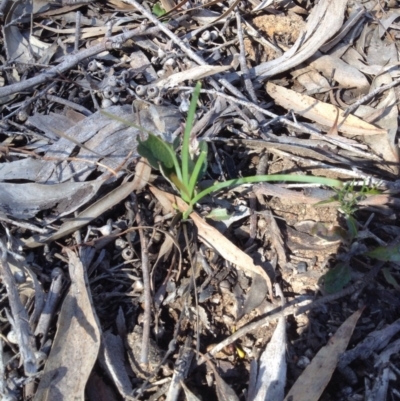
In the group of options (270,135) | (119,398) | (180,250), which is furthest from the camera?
(270,135)

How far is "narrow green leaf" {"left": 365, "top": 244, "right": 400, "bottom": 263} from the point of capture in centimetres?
148

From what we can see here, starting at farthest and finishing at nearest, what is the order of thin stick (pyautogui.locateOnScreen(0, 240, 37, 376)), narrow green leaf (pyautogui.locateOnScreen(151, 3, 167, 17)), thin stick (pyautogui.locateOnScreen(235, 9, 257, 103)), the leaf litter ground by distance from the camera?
narrow green leaf (pyautogui.locateOnScreen(151, 3, 167, 17)) < thin stick (pyautogui.locateOnScreen(235, 9, 257, 103)) < the leaf litter ground < thin stick (pyautogui.locateOnScreen(0, 240, 37, 376))

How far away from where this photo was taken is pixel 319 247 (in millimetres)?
1582

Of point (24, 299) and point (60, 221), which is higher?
point (60, 221)

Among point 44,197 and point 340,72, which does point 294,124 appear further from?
point 44,197

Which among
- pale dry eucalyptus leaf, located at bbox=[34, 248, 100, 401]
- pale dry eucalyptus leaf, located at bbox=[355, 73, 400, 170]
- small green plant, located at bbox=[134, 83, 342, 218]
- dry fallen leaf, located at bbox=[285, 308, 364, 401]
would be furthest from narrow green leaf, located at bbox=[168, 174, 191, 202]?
pale dry eucalyptus leaf, located at bbox=[355, 73, 400, 170]

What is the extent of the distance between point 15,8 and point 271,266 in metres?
1.26

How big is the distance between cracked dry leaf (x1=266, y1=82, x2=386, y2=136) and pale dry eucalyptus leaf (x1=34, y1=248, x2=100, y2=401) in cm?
88

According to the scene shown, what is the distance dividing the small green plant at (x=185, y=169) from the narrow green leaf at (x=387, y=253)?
0.75ft

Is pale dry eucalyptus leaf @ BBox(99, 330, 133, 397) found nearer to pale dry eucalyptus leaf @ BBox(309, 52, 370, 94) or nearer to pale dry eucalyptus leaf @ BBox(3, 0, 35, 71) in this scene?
pale dry eucalyptus leaf @ BBox(3, 0, 35, 71)

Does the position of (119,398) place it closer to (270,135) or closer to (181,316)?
(181,316)

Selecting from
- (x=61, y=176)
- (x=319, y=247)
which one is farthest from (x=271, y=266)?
(x=61, y=176)

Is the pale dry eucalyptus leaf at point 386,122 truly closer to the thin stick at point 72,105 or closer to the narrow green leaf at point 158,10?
the narrow green leaf at point 158,10

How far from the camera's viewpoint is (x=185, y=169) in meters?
1.44
